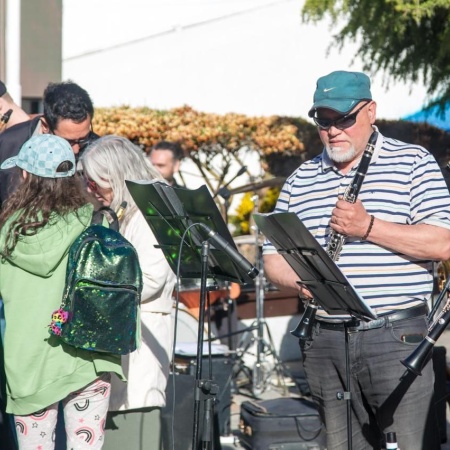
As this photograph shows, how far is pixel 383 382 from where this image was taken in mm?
3826

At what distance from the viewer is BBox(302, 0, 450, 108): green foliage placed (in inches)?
410

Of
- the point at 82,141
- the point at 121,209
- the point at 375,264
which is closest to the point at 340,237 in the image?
the point at 375,264

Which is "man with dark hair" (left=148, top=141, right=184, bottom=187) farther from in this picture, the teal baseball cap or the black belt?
the black belt

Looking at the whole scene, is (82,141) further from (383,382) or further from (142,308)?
(383,382)

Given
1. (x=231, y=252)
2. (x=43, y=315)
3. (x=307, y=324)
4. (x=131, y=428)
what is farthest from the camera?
(x=131, y=428)

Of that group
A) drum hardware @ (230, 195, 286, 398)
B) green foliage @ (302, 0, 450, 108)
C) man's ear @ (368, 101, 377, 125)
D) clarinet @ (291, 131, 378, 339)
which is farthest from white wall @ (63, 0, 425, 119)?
clarinet @ (291, 131, 378, 339)

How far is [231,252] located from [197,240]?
26cm

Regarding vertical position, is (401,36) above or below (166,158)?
above

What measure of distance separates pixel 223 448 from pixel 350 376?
10.1 ft

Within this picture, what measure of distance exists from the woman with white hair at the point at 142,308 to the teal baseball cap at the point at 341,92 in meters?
1.09

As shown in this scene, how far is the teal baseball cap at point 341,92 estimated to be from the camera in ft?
12.8

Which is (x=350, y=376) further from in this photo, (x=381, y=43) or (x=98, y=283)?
(x=381, y=43)

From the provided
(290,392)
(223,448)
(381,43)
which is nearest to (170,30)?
(381,43)

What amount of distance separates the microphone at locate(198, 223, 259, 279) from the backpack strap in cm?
65
